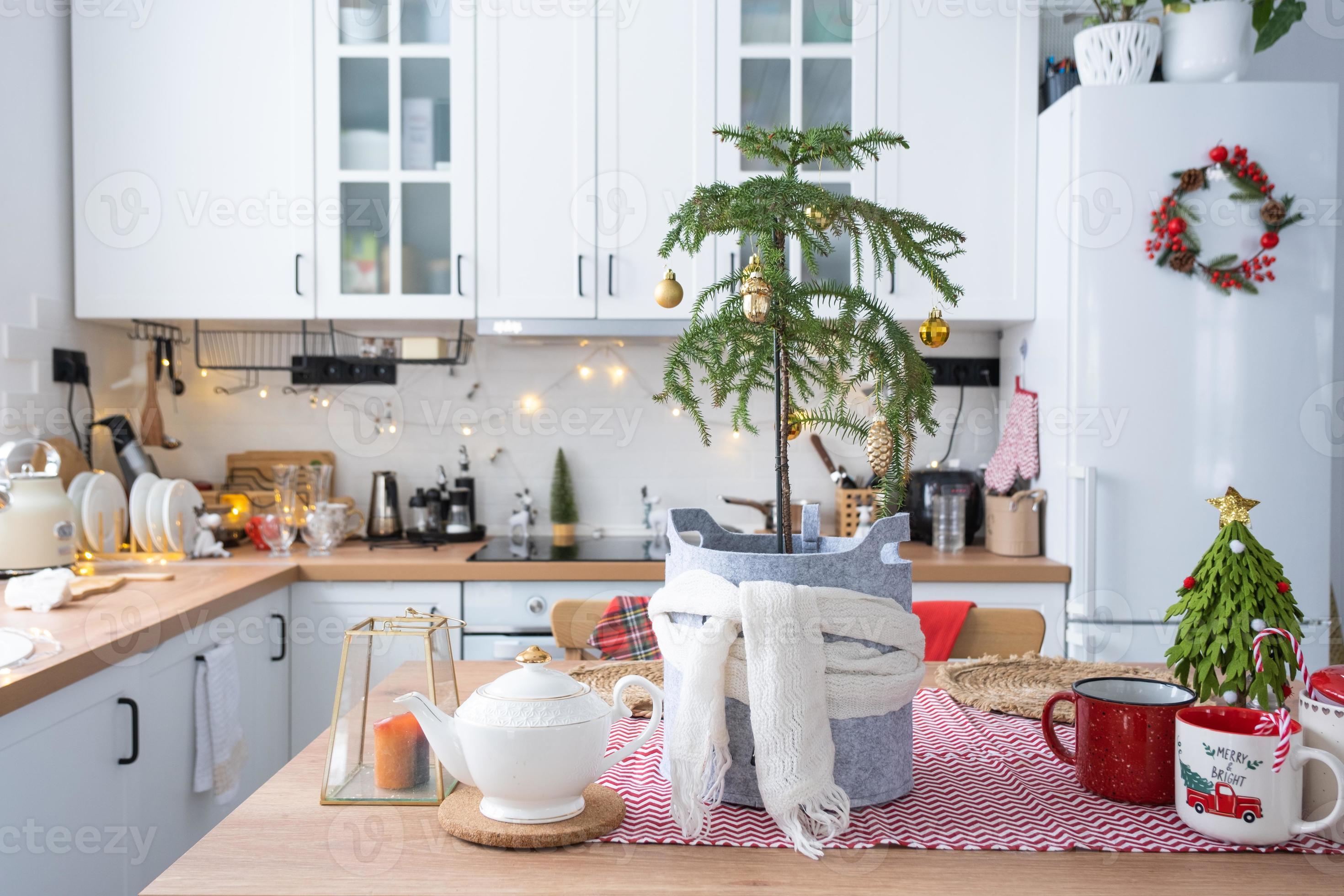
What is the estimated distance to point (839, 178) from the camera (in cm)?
262

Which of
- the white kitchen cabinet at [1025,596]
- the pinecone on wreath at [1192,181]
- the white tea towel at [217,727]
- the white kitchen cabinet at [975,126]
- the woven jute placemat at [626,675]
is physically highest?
the white kitchen cabinet at [975,126]

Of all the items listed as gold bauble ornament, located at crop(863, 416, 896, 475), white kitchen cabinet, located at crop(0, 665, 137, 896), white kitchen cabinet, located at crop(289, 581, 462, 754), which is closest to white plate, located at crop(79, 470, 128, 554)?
white kitchen cabinet, located at crop(289, 581, 462, 754)

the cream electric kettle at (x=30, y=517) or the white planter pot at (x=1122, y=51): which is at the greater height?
the white planter pot at (x=1122, y=51)

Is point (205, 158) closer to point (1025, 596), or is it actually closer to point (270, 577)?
point (270, 577)

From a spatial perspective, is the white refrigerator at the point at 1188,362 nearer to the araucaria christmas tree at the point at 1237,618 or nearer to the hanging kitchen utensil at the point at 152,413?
the araucaria christmas tree at the point at 1237,618

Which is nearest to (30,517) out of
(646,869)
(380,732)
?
(380,732)

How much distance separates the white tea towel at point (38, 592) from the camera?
5.95 ft

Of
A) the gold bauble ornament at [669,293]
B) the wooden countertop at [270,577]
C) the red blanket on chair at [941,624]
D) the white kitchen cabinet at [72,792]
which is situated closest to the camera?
the gold bauble ornament at [669,293]

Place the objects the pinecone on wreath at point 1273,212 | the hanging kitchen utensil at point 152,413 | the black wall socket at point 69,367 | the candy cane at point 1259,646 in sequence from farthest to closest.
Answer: the hanging kitchen utensil at point 152,413
the black wall socket at point 69,367
the pinecone on wreath at point 1273,212
the candy cane at point 1259,646

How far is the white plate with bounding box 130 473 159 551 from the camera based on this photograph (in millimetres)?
2461

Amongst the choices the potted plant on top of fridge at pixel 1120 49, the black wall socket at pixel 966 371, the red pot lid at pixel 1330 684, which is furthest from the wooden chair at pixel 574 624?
the potted plant on top of fridge at pixel 1120 49

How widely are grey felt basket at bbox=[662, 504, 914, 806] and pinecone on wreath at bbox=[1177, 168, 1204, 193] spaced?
1887mm

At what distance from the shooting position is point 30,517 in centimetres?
208

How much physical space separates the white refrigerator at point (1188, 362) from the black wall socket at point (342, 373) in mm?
1906
